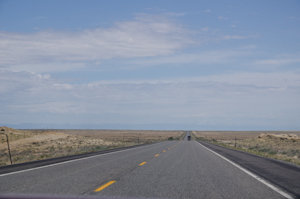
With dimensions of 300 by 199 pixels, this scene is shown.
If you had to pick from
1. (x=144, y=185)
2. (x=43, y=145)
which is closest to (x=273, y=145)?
(x=43, y=145)

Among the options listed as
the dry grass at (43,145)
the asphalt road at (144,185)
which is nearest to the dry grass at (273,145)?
the asphalt road at (144,185)

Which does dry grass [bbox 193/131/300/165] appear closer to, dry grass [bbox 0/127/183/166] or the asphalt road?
the asphalt road

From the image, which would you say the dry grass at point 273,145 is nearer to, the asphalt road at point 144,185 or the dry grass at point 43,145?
the asphalt road at point 144,185

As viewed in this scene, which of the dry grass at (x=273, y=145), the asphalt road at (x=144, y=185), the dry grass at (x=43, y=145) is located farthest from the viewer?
the dry grass at (x=273, y=145)

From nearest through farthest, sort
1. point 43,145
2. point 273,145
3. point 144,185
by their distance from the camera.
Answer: point 144,185 < point 43,145 < point 273,145

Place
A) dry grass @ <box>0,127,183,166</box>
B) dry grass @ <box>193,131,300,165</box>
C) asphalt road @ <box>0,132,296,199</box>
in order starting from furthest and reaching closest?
dry grass @ <box>193,131,300,165</box>
dry grass @ <box>0,127,183,166</box>
asphalt road @ <box>0,132,296,199</box>

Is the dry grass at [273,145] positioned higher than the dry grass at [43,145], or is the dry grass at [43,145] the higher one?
the dry grass at [43,145]

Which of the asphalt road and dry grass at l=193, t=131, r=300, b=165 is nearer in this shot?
the asphalt road

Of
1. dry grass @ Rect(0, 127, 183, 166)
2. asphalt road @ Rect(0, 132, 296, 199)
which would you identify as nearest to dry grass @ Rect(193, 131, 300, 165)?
asphalt road @ Rect(0, 132, 296, 199)

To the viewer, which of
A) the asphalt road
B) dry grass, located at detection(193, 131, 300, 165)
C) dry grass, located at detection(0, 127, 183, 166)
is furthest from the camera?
dry grass, located at detection(193, 131, 300, 165)

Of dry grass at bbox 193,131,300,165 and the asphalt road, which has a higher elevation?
the asphalt road

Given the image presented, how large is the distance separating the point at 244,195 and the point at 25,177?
22.0 ft

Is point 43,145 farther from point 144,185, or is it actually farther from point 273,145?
point 144,185

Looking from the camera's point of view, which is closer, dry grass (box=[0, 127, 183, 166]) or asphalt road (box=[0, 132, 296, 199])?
asphalt road (box=[0, 132, 296, 199])
